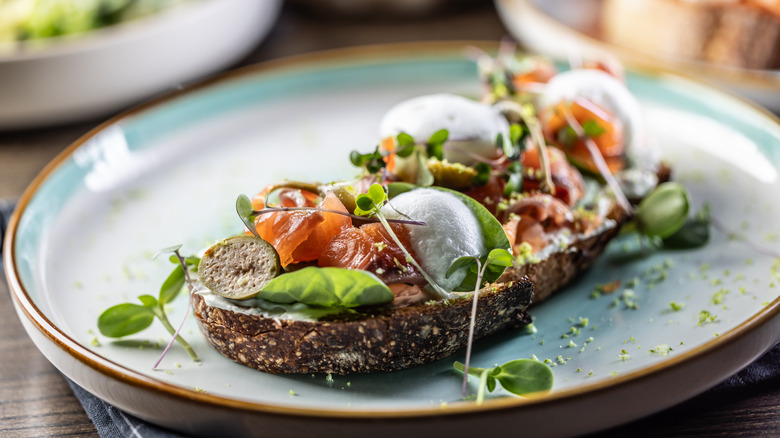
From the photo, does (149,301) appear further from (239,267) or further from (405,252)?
(405,252)

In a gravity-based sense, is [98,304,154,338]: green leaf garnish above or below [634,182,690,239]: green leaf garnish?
below

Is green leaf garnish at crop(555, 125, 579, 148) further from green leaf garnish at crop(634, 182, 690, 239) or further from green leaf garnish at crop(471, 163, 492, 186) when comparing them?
green leaf garnish at crop(471, 163, 492, 186)

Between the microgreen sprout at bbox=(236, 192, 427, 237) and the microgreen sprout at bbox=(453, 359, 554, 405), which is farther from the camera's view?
the microgreen sprout at bbox=(236, 192, 427, 237)

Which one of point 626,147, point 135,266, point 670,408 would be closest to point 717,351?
point 670,408

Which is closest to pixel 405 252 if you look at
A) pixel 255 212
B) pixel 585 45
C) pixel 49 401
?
pixel 255 212

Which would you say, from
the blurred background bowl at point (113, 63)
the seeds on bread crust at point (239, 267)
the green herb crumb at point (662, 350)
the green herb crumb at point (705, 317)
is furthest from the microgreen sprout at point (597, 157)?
the blurred background bowl at point (113, 63)

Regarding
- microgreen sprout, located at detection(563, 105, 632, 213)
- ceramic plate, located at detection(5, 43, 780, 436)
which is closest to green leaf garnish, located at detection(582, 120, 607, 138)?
microgreen sprout, located at detection(563, 105, 632, 213)

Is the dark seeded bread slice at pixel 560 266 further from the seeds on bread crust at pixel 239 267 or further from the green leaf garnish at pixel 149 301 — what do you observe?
the green leaf garnish at pixel 149 301
